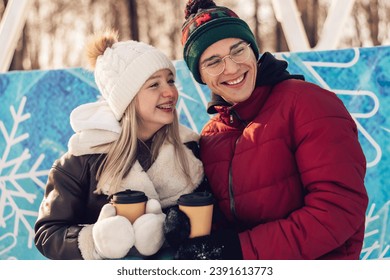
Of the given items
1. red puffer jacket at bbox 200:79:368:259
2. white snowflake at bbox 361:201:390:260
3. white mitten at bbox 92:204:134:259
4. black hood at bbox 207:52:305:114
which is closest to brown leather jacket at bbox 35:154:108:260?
white mitten at bbox 92:204:134:259

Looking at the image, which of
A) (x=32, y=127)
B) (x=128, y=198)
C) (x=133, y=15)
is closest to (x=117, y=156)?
(x=128, y=198)

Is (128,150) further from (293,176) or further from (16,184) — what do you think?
(16,184)

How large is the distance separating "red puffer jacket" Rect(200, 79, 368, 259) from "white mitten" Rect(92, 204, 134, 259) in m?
0.44

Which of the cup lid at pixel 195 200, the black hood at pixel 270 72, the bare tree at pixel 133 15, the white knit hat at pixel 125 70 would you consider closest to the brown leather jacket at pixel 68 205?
the white knit hat at pixel 125 70

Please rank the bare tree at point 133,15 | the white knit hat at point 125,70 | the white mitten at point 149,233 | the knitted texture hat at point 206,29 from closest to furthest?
the white mitten at point 149,233 < the knitted texture hat at point 206,29 < the white knit hat at point 125,70 < the bare tree at point 133,15

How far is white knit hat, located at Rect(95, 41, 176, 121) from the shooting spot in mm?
2279

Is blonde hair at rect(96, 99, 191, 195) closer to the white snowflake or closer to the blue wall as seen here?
the blue wall

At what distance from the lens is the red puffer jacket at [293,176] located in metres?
1.84

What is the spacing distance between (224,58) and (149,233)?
77cm

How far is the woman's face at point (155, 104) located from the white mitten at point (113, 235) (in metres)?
0.50

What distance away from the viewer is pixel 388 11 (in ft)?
22.6

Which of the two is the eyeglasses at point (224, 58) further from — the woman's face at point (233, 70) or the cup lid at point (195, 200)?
the cup lid at point (195, 200)

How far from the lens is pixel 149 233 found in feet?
6.36

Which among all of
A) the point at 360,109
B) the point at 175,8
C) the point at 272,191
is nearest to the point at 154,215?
the point at 272,191
